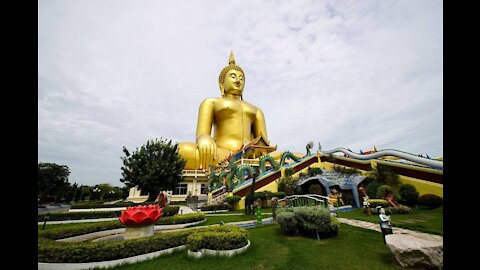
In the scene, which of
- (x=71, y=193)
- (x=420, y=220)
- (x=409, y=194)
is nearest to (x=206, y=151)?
(x=71, y=193)

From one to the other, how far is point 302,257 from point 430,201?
29.8 feet

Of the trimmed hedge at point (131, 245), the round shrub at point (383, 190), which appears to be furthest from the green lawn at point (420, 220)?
the trimmed hedge at point (131, 245)

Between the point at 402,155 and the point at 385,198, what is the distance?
2.41 meters

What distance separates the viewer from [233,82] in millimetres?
31547

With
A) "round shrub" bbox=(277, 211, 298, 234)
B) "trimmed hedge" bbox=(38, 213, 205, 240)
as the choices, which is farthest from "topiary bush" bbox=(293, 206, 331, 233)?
"trimmed hedge" bbox=(38, 213, 205, 240)

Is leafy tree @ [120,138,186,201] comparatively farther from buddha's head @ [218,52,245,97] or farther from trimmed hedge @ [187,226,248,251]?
buddha's head @ [218,52,245,97]

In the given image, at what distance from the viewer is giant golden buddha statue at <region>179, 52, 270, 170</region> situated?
1043 inches

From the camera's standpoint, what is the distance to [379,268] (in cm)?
487

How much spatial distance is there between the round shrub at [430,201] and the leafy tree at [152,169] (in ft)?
52.0

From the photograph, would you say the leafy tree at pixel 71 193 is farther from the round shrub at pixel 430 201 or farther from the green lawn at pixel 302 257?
the round shrub at pixel 430 201

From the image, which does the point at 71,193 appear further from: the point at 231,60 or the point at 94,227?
the point at 231,60
